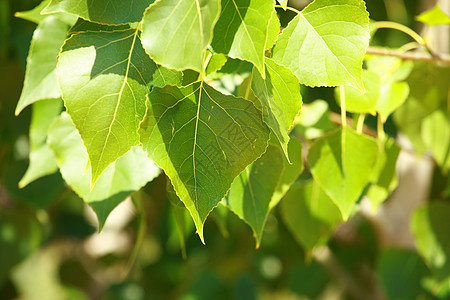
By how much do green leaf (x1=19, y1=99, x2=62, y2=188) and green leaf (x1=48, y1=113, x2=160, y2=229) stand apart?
0.12m

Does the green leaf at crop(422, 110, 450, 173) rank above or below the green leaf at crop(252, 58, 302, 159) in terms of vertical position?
below

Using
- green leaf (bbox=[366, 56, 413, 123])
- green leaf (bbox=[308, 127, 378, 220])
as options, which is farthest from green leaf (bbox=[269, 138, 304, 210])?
green leaf (bbox=[366, 56, 413, 123])

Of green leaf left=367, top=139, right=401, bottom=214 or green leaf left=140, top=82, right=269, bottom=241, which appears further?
green leaf left=367, top=139, right=401, bottom=214

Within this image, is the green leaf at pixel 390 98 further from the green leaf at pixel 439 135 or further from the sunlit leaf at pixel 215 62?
the sunlit leaf at pixel 215 62

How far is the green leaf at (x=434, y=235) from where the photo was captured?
0.88 meters

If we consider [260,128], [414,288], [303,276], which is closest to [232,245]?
[303,276]

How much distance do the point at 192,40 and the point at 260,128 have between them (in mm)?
95

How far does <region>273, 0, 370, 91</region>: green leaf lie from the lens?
0.41m

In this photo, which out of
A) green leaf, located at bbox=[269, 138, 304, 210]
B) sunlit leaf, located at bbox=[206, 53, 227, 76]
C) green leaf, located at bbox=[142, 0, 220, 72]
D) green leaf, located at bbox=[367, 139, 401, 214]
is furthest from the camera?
green leaf, located at bbox=[367, 139, 401, 214]

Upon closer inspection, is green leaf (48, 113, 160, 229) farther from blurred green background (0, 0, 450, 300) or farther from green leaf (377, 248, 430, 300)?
green leaf (377, 248, 430, 300)

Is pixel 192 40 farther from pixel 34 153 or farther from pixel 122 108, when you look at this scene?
pixel 34 153

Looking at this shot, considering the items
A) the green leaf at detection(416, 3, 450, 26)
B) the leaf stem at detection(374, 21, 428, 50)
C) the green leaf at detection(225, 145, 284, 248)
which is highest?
the green leaf at detection(416, 3, 450, 26)

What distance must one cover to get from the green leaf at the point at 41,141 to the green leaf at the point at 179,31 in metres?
0.38

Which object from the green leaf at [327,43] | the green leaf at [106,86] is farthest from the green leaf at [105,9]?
the green leaf at [327,43]
